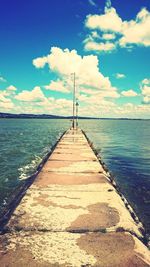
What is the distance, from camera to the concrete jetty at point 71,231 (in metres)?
3.24

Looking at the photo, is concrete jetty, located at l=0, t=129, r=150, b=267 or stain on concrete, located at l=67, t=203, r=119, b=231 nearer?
concrete jetty, located at l=0, t=129, r=150, b=267

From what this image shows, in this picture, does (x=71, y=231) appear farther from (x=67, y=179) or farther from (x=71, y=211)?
(x=67, y=179)

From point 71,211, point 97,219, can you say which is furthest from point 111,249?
point 71,211

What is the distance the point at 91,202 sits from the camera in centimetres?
527

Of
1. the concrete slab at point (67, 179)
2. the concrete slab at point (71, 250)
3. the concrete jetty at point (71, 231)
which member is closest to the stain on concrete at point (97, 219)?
the concrete jetty at point (71, 231)

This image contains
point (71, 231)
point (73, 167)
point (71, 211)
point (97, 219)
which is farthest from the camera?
point (73, 167)

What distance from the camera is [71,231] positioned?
3.99 metres

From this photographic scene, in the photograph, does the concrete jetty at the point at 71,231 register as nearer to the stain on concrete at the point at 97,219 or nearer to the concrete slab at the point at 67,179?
the stain on concrete at the point at 97,219

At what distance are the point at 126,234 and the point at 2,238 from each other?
190 cm

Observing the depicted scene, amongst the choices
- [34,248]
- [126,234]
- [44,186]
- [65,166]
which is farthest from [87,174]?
[34,248]

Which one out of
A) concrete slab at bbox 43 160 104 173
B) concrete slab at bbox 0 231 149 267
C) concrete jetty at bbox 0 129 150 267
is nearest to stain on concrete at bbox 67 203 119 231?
concrete jetty at bbox 0 129 150 267

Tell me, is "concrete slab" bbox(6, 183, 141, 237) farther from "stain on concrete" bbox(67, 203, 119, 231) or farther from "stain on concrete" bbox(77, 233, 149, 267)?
"stain on concrete" bbox(77, 233, 149, 267)

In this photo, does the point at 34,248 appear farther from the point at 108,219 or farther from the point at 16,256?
the point at 108,219

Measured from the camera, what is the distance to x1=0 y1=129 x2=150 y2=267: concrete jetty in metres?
3.24
